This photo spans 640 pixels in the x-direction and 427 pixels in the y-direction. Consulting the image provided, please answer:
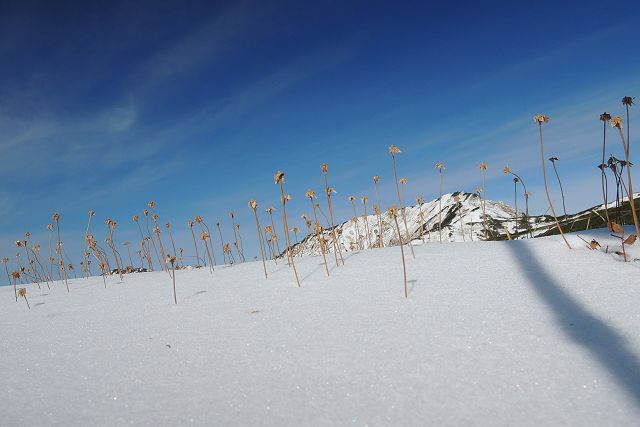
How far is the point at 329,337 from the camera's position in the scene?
106 inches

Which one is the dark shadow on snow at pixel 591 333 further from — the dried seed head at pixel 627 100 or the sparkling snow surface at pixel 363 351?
the dried seed head at pixel 627 100

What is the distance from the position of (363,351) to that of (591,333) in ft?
4.33

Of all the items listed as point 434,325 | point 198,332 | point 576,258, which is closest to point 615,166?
point 576,258

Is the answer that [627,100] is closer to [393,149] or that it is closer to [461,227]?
[393,149]

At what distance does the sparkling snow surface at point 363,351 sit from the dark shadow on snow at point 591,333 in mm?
10

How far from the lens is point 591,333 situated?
2.43m

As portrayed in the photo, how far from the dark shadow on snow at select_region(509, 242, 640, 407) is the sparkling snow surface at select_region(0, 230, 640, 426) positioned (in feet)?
0.03

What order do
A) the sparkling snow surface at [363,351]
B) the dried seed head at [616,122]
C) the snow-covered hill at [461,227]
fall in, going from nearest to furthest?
the sparkling snow surface at [363,351]
the dried seed head at [616,122]
the snow-covered hill at [461,227]

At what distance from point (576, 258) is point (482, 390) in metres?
2.51

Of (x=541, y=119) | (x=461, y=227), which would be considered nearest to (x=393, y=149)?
(x=541, y=119)

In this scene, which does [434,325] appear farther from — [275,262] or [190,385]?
[275,262]

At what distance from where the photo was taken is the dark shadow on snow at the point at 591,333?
1.97 meters

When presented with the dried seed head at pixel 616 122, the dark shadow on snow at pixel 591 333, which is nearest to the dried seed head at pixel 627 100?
the dried seed head at pixel 616 122

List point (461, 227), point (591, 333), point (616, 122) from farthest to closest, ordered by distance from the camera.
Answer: point (461, 227) < point (616, 122) < point (591, 333)
